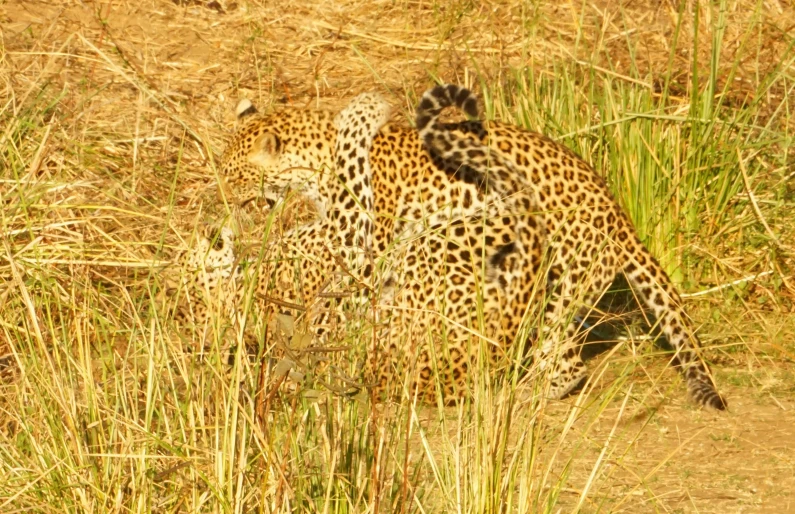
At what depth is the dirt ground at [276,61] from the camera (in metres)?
Answer: 5.70

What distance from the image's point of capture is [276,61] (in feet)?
25.1

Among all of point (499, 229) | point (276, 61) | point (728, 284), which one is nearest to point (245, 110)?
point (276, 61)

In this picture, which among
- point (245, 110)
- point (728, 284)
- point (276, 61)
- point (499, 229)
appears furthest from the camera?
point (276, 61)

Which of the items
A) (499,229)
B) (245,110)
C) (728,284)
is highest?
(245,110)

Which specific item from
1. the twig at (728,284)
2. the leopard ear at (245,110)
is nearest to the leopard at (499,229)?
the twig at (728,284)

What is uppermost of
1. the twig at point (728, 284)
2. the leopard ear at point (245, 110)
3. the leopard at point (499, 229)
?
the leopard ear at point (245, 110)

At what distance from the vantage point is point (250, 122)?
19.2 ft

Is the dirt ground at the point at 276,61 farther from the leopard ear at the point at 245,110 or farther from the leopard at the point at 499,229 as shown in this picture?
the leopard at the point at 499,229

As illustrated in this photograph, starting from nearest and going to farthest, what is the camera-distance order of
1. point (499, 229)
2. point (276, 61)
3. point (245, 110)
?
point (499, 229)
point (245, 110)
point (276, 61)

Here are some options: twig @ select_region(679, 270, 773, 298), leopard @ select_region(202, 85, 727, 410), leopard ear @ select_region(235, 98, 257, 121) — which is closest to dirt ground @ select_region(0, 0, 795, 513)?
twig @ select_region(679, 270, 773, 298)

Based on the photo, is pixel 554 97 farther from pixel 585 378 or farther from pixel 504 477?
pixel 504 477

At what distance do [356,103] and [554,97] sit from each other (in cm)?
109

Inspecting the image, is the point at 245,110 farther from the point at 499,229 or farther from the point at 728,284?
the point at 728,284

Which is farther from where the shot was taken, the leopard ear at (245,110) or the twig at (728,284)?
the leopard ear at (245,110)
